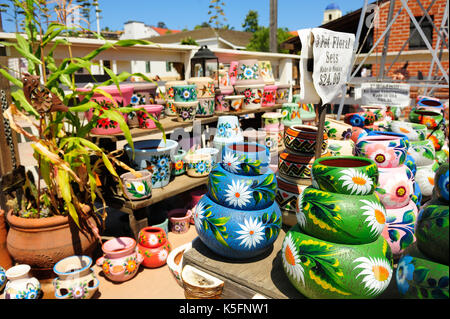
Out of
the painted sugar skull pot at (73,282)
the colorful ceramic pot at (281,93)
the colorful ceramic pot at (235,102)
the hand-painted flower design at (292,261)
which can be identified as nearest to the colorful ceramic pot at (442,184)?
the hand-painted flower design at (292,261)

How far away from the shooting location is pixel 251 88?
3357 mm

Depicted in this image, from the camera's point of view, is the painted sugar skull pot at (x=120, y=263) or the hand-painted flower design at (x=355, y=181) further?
the painted sugar skull pot at (x=120, y=263)

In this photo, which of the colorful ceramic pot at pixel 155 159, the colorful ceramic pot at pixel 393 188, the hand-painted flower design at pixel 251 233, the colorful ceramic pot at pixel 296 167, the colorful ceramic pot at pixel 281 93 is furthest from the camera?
the colorful ceramic pot at pixel 281 93

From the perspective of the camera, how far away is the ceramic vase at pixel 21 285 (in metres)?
1.78

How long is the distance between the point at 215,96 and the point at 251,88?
0.40 m

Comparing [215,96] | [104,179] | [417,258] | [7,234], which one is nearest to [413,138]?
[417,258]

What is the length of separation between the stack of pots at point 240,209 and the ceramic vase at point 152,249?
1.04 m

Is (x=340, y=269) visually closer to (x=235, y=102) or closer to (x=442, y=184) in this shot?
(x=442, y=184)

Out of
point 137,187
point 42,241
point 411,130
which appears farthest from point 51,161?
point 411,130

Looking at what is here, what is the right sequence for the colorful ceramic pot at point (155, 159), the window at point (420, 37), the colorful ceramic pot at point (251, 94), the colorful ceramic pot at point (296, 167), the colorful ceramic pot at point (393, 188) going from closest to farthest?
the colorful ceramic pot at point (393, 188), the colorful ceramic pot at point (296, 167), the colorful ceramic pot at point (155, 159), the colorful ceramic pot at point (251, 94), the window at point (420, 37)

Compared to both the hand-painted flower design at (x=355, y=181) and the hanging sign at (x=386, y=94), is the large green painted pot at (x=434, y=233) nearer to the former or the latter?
the hand-painted flower design at (x=355, y=181)

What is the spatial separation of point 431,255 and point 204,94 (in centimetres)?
251

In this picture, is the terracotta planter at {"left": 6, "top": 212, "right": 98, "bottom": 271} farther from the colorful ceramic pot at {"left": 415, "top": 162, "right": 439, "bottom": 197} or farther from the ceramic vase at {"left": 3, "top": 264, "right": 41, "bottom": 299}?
the colorful ceramic pot at {"left": 415, "top": 162, "right": 439, "bottom": 197}

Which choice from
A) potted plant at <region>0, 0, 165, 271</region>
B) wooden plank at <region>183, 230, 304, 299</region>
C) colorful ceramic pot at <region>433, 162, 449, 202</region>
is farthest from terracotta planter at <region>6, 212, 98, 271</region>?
colorful ceramic pot at <region>433, 162, 449, 202</region>
